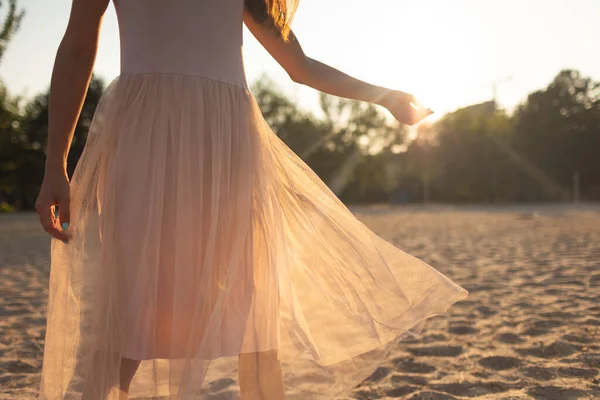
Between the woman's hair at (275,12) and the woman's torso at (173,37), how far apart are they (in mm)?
170

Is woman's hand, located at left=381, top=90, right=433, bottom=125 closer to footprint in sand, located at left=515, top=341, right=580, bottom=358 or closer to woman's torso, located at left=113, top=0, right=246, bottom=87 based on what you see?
woman's torso, located at left=113, top=0, right=246, bottom=87

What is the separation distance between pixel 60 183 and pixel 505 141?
47.6 meters

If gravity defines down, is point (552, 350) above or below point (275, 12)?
below

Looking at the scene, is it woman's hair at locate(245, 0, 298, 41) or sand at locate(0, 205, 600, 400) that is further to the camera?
sand at locate(0, 205, 600, 400)

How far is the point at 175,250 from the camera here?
147cm

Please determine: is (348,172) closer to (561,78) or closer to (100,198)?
(561,78)

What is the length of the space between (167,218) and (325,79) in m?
0.73

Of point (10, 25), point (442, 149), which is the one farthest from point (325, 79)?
point (442, 149)

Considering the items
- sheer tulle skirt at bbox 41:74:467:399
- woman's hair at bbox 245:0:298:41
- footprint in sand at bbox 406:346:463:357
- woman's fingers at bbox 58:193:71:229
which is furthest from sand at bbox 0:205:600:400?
woman's hair at bbox 245:0:298:41

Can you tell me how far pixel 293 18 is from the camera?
6.04 feet

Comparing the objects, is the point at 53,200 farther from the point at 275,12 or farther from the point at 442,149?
the point at 442,149

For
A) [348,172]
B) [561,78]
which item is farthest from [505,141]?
[348,172]

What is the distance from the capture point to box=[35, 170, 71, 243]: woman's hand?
1.43 m

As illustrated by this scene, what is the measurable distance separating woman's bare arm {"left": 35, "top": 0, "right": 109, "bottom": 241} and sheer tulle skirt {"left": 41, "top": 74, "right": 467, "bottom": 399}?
9 centimetres
